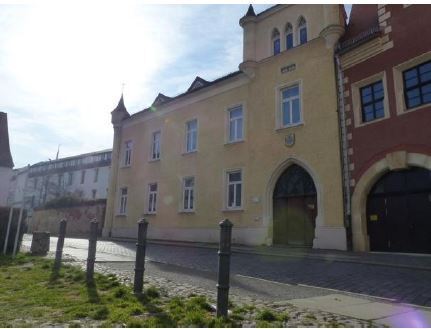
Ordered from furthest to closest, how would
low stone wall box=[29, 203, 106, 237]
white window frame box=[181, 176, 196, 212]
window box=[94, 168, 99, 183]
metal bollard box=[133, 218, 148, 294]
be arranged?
window box=[94, 168, 99, 183], low stone wall box=[29, 203, 106, 237], white window frame box=[181, 176, 196, 212], metal bollard box=[133, 218, 148, 294]

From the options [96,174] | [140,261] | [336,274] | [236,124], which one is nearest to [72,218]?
[236,124]

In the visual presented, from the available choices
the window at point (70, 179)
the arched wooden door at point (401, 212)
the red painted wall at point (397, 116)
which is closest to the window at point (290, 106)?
the red painted wall at point (397, 116)

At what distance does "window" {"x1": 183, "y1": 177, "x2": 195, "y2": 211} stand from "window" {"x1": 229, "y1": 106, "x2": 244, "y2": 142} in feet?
12.6

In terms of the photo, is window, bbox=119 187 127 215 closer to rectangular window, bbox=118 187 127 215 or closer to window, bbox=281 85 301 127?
rectangular window, bbox=118 187 127 215

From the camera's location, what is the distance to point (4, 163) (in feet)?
109

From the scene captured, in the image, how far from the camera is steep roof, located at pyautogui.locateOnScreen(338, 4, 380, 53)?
49.4 feet

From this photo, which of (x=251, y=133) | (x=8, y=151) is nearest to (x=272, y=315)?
(x=251, y=133)

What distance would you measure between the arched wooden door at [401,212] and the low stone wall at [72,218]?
2222 centimetres

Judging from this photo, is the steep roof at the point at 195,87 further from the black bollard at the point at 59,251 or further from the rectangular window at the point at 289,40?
the black bollard at the point at 59,251

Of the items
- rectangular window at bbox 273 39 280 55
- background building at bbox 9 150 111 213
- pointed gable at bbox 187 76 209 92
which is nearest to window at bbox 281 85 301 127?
rectangular window at bbox 273 39 280 55

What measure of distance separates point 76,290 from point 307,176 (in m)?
12.4

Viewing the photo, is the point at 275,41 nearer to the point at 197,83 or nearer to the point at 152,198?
the point at 197,83

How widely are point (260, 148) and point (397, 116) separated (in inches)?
264

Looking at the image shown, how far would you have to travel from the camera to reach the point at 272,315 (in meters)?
4.96
